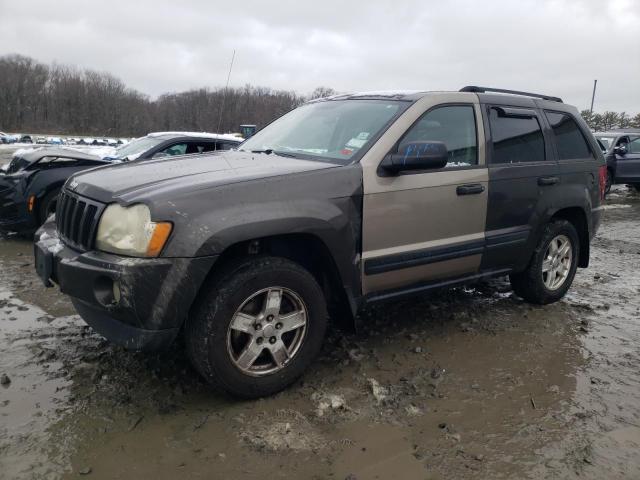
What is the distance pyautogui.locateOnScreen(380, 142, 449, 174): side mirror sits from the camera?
3.25m

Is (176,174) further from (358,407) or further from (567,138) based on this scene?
(567,138)

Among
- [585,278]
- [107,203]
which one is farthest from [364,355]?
[585,278]

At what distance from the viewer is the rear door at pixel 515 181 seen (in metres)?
3.98

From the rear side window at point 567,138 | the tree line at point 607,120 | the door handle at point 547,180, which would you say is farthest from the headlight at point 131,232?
the tree line at point 607,120

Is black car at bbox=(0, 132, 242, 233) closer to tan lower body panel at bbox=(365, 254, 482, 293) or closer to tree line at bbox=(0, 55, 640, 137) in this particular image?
tan lower body panel at bbox=(365, 254, 482, 293)

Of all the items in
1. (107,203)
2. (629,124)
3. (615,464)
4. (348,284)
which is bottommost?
(615,464)

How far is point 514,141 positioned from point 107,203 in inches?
122

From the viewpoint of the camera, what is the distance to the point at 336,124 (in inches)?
150

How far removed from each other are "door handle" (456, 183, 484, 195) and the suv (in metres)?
0.02

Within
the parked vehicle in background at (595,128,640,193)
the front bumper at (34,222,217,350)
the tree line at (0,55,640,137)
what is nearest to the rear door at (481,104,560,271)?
the front bumper at (34,222,217,350)

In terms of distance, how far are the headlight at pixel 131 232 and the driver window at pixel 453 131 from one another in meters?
Answer: 1.85

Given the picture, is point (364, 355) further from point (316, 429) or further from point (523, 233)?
Result: point (523, 233)

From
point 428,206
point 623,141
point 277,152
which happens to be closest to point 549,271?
point 428,206

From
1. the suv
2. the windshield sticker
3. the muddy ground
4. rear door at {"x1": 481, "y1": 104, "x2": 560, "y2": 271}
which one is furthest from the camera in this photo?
rear door at {"x1": 481, "y1": 104, "x2": 560, "y2": 271}
